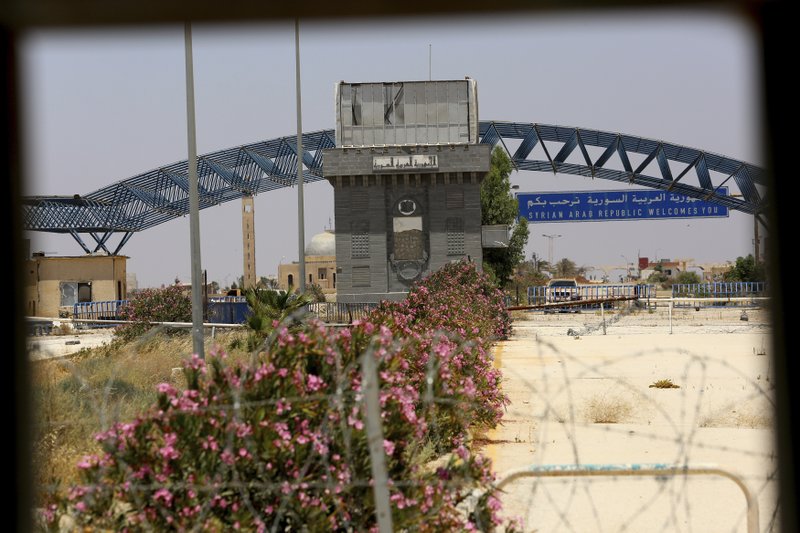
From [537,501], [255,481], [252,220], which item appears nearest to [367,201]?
[537,501]

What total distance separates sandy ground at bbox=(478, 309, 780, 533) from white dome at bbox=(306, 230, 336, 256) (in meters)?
91.0

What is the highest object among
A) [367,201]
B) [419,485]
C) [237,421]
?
[367,201]

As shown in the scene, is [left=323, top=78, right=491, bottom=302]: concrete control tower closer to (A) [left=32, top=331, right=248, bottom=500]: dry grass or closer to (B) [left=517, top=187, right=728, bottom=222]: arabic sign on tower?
(B) [left=517, top=187, right=728, bottom=222]: arabic sign on tower

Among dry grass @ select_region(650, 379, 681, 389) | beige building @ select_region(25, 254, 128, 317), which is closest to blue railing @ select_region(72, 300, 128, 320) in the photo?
beige building @ select_region(25, 254, 128, 317)

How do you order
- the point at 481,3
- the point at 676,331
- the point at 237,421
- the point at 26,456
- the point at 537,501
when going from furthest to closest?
the point at 676,331 → the point at 537,501 → the point at 237,421 → the point at 26,456 → the point at 481,3

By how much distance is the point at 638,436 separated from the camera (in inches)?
417

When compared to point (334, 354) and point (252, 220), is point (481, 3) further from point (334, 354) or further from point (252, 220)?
point (252, 220)

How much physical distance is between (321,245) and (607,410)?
105104 mm

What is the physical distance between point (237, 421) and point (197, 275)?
1313 centimetres

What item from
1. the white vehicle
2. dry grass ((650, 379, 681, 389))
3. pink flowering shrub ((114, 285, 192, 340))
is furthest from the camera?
the white vehicle

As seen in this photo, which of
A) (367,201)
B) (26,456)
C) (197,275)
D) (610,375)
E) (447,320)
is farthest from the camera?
(367,201)

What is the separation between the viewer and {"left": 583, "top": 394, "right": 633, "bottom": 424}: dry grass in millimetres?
12789

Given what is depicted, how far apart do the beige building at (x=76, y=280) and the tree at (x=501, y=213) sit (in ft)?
69.6

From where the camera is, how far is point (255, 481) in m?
5.00
